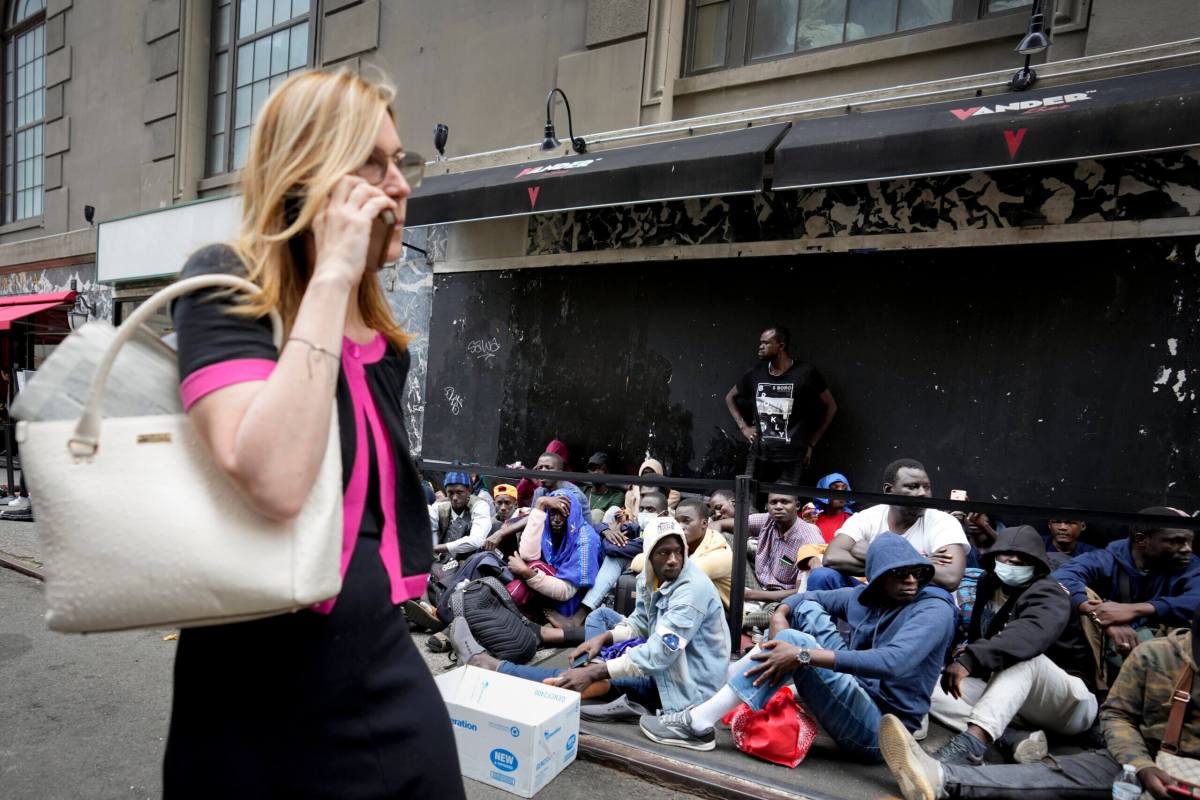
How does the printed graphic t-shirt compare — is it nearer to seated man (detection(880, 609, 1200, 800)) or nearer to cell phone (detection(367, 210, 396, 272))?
seated man (detection(880, 609, 1200, 800))

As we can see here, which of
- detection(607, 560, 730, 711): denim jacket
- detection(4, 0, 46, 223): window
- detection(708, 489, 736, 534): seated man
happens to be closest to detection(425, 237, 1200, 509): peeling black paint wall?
detection(708, 489, 736, 534): seated man

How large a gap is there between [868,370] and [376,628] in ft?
20.0

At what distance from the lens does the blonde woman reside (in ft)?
3.00

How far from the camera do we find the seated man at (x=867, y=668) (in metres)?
3.34

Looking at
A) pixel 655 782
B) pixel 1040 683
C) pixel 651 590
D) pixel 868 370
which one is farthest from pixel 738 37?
pixel 655 782

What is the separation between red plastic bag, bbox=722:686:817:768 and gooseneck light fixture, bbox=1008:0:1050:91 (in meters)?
4.62

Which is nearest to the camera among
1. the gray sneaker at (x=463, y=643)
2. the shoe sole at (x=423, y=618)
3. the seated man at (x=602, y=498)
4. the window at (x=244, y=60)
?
the gray sneaker at (x=463, y=643)

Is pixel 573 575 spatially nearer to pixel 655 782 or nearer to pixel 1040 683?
pixel 655 782

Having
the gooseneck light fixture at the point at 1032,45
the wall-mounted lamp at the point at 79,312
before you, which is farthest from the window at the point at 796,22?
the wall-mounted lamp at the point at 79,312

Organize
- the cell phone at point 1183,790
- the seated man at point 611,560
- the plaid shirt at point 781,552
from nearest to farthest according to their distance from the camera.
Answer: the cell phone at point 1183,790
the plaid shirt at point 781,552
the seated man at point 611,560

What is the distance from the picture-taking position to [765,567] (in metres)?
5.48

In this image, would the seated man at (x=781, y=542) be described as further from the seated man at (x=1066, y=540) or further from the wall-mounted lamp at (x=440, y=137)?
the wall-mounted lamp at (x=440, y=137)

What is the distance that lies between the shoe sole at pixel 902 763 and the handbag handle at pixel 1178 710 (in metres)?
Result: 0.88

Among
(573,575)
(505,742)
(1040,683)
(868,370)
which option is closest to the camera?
(505,742)
